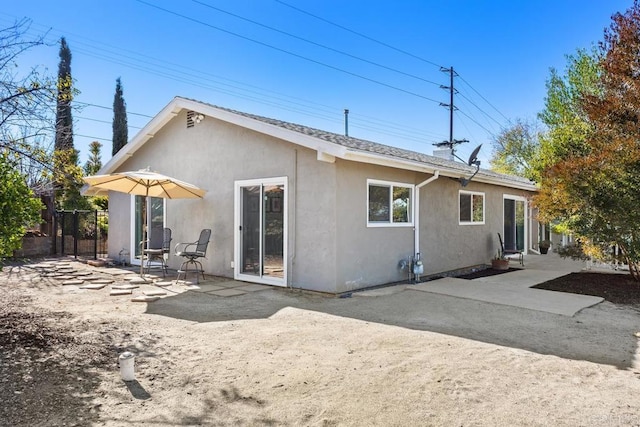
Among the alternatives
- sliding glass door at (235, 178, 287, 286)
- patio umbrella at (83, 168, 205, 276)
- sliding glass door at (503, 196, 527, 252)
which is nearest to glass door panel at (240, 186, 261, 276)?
sliding glass door at (235, 178, 287, 286)

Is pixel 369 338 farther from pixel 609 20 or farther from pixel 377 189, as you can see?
pixel 609 20

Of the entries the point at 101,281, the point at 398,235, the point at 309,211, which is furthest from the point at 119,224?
the point at 398,235

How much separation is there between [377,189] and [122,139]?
20181 millimetres

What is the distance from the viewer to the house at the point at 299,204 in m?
7.65

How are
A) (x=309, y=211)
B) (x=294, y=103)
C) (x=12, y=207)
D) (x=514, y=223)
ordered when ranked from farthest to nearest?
1. (x=294, y=103)
2. (x=514, y=223)
3. (x=309, y=211)
4. (x=12, y=207)

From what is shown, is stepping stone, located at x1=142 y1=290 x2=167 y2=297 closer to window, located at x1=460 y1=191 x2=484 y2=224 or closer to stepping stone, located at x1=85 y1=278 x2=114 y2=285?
stepping stone, located at x1=85 y1=278 x2=114 y2=285

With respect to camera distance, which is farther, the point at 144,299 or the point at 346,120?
the point at 346,120

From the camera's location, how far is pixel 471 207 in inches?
462

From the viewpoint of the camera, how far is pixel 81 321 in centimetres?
542

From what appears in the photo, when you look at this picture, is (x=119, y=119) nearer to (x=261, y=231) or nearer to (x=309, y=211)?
(x=261, y=231)

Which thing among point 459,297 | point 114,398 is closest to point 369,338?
point 114,398

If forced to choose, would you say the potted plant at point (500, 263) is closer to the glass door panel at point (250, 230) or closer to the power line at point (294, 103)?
the glass door panel at point (250, 230)

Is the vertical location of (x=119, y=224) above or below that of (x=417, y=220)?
below

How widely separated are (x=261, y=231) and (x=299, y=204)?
1.22 m
